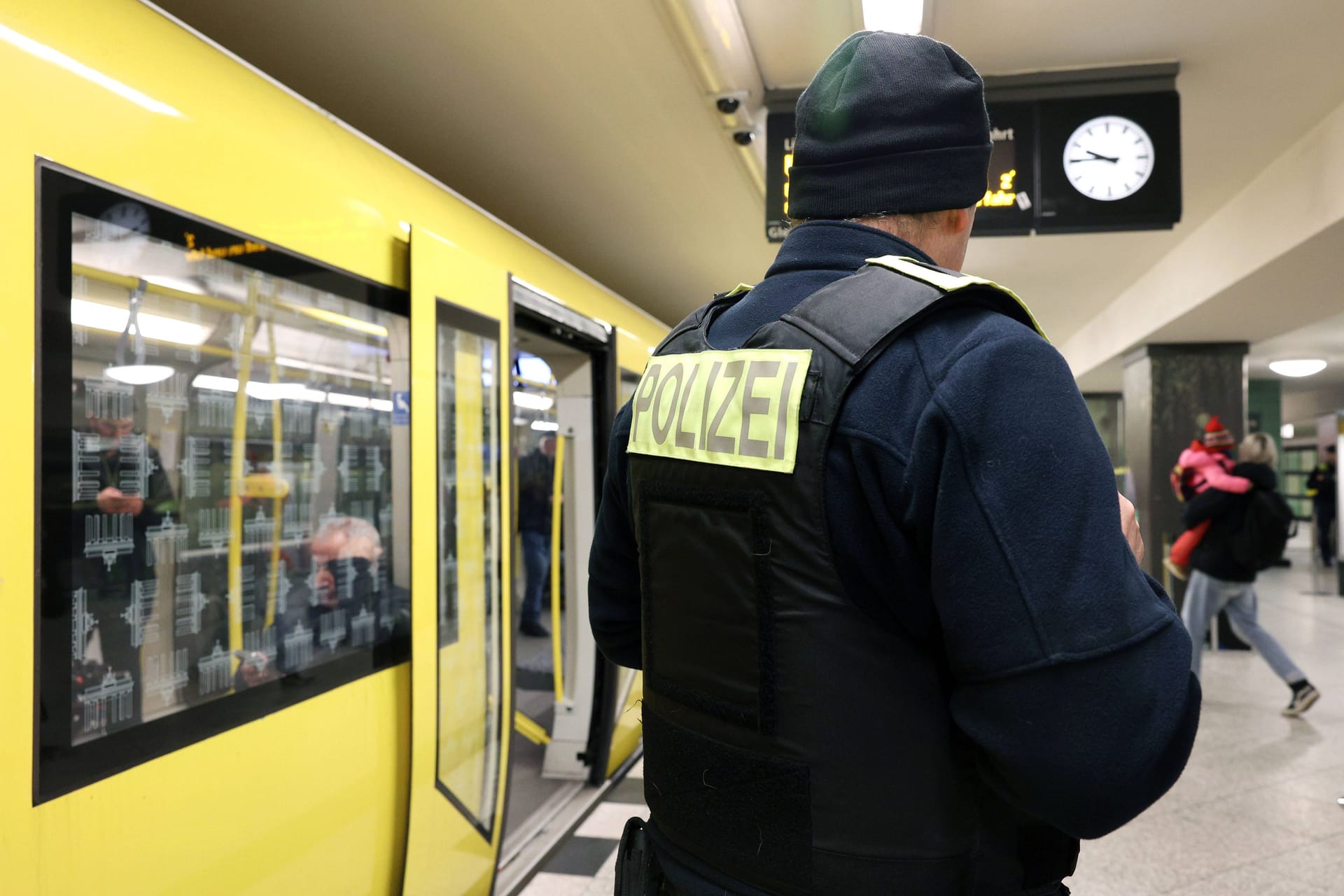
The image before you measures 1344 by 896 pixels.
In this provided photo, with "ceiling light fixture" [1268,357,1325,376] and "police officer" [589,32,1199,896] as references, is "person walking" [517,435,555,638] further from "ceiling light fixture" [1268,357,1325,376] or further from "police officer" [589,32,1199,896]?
"ceiling light fixture" [1268,357,1325,376]

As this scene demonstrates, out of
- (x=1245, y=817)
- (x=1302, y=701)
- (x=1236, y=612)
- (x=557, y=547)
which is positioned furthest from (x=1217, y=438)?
(x=557, y=547)

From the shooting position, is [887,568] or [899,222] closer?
[887,568]

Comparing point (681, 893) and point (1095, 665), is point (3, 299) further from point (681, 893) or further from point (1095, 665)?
point (1095, 665)

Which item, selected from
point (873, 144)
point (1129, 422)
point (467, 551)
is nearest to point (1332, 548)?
point (1129, 422)

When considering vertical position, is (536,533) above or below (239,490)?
below

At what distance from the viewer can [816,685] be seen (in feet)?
2.85

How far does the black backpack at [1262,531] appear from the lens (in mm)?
4898

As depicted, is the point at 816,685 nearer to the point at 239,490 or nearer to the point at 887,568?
the point at 887,568

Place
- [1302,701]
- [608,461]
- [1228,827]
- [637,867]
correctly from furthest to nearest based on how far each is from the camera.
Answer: [1302,701], [1228,827], [608,461], [637,867]

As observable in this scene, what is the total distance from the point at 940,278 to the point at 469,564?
6.70 feet

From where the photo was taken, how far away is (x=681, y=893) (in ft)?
3.27

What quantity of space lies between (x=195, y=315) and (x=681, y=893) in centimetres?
131

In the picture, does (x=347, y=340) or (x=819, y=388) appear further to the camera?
(x=347, y=340)

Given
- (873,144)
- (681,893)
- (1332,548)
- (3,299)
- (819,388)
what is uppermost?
(873,144)
